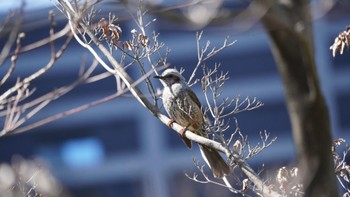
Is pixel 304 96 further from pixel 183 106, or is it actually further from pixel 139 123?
pixel 139 123

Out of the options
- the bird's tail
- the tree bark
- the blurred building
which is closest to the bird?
the bird's tail

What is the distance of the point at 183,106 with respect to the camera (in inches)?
352

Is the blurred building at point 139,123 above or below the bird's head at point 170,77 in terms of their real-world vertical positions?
above

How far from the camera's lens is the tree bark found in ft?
17.1

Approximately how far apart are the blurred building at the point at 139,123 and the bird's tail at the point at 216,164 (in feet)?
99.6

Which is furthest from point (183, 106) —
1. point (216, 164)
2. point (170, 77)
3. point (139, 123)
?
point (139, 123)

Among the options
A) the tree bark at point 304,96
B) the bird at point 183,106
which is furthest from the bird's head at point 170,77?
the tree bark at point 304,96

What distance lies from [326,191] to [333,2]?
99 centimetres

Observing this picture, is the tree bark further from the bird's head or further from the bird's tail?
the bird's head

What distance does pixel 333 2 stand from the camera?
17.2ft

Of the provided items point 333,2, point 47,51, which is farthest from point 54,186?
point 47,51

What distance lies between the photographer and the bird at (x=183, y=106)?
8.09 meters

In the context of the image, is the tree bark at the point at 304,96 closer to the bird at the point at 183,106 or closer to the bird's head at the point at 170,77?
the bird at the point at 183,106

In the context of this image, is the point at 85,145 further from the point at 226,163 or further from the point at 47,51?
the point at 226,163
